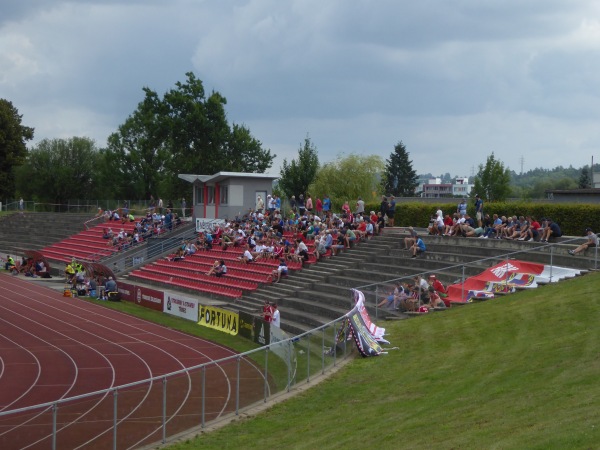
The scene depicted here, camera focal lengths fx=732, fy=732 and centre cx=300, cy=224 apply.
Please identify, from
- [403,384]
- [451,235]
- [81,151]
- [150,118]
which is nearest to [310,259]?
[451,235]

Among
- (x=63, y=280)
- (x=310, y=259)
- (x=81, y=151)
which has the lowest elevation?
(x=63, y=280)

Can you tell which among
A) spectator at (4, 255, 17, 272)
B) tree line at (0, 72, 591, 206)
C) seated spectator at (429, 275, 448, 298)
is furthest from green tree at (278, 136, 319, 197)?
seated spectator at (429, 275, 448, 298)

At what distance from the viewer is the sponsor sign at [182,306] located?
31.8m

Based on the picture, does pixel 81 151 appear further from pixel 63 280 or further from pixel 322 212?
pixel 322 212

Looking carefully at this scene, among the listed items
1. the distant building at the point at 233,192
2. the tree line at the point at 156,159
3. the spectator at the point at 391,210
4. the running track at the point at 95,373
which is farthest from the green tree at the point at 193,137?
the spectator at the point at 391,210

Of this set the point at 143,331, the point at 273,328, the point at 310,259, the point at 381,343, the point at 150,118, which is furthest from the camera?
the point at 150,118

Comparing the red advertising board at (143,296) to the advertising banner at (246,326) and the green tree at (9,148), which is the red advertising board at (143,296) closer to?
the advertising banner at (246,326)

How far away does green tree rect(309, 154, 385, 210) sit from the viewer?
69812mm

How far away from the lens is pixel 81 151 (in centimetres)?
8688

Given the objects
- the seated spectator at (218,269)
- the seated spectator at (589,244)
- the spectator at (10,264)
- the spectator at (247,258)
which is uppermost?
the seated spectator at (589,244)

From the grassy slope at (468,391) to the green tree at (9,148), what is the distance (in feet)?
232

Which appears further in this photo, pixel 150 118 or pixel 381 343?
pixel 150 118

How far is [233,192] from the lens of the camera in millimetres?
48562

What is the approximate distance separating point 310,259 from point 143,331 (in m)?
8.84
